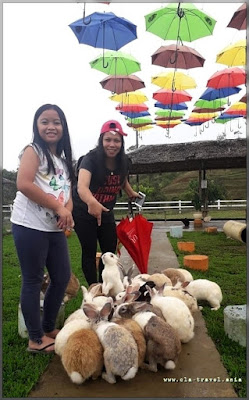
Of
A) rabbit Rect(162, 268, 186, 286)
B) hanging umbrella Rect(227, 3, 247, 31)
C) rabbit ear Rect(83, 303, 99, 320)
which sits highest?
hanging umbrella Rect(227, 3, 247, 31)

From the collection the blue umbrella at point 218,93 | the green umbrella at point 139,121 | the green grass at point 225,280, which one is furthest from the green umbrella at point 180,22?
the green umbrella at point 139,121

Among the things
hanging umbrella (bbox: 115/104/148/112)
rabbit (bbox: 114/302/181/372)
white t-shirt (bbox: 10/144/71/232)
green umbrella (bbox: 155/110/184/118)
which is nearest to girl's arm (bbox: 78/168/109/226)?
white t-shirt (bbox: 10/144/71/232)

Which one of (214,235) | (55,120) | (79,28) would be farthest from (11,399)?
(214,235)

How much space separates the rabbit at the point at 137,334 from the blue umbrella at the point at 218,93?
1255cm

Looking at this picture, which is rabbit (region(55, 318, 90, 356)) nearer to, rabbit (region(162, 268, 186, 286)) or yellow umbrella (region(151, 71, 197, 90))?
rabbit (region(162, 268, 186, 286))

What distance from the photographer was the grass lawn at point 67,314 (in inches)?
84.9

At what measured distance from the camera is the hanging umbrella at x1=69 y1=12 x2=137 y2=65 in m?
6.83

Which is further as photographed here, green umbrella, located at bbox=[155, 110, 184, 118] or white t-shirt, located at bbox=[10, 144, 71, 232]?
green umbrella, located at bbox=[155, 110, 184, 118]

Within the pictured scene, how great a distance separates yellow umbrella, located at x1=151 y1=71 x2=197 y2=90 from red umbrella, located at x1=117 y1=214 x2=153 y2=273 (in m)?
8.51

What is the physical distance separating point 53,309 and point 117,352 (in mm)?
792

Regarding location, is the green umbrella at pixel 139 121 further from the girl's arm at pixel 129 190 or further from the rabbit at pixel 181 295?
the rabbit at pixel 181 295

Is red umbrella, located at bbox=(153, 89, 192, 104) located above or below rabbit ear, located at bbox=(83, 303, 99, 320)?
above

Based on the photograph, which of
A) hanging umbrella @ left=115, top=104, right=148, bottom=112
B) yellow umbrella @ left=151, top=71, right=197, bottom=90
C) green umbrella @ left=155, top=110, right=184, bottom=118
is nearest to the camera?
yellow umbrella @ left=151, top=71, right=197, bottom=90

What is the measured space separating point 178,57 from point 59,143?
306 inches
